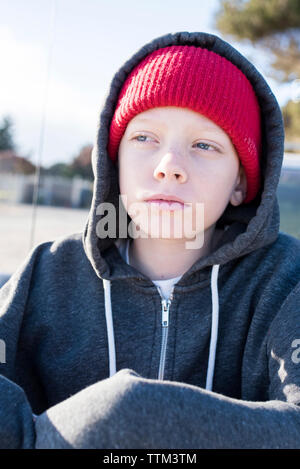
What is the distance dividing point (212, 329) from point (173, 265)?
0.75 feet

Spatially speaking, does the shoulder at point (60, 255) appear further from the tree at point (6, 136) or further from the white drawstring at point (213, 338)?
the tree at point (6, 136)

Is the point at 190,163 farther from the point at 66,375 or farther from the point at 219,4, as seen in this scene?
the point at 219,4

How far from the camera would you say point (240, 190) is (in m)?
1.49

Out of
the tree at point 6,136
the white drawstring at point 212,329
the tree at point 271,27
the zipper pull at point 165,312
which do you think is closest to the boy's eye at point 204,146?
the white drawstring at point 212,329

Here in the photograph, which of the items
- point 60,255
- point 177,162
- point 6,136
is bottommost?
point 60,255

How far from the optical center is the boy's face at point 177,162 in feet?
3.99

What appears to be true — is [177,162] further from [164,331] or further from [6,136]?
[6,136]

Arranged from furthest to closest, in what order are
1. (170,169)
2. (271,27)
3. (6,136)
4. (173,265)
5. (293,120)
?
(6,136) → (293,120) → (271,27) → (173,265) → (170,169)

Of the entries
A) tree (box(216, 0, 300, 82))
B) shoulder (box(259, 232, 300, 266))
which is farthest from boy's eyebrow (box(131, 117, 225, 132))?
tree (box(216, 0, 300, 82))

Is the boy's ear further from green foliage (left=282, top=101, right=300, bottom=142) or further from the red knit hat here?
green foliage (left=282, top=101, right=300, bottom=142)

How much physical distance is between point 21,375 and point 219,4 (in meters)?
11.5

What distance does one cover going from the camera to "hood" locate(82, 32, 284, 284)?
1293 millimetres

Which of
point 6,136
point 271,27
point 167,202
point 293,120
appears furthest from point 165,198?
point 6,136

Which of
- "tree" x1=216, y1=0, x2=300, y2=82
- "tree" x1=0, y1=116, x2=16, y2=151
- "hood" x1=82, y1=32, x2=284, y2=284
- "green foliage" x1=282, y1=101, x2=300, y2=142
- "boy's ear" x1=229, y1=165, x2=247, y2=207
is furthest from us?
"tree" x1=0, y1=116, x2=16, y2=151
